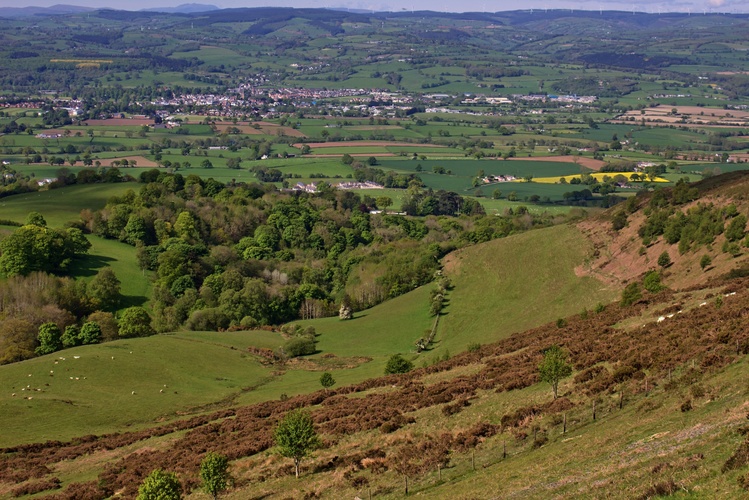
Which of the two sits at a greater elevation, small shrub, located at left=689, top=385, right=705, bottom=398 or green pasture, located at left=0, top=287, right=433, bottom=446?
small shrub, located at left=689, top=385, right=705, bottom=398

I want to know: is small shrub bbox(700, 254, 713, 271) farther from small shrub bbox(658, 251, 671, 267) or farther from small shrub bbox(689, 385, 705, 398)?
small shrub bbox(689, 385, 705, 398)

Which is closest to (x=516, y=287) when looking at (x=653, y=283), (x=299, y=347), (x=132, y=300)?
(x=653, y=283)

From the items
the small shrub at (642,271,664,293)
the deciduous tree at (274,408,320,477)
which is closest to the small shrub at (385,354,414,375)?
the small shrub at (642,271,664,293)

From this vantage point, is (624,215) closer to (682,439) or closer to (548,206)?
(682,439)

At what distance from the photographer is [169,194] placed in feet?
509

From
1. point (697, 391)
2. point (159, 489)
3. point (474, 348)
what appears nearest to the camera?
point (159, 489)

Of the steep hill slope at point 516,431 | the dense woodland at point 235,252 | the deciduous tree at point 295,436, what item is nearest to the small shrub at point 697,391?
the steep hill slope at point 516,431

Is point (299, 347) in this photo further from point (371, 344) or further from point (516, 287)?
point (516, 287)

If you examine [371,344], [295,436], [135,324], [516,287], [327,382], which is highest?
[295,436]

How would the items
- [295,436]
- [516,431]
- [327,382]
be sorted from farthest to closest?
[327,382]
[295,436]
[516,431]

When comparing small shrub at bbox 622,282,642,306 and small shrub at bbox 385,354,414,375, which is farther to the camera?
small shrub at bbox 385,354,414,375

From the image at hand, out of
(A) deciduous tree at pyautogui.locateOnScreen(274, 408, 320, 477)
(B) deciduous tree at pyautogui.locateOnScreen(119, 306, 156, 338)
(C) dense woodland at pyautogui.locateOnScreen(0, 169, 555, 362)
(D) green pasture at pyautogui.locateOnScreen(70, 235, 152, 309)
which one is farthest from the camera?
(D) green pasture at pyautogui.locateOnScreen(70, 235, 152, 309)

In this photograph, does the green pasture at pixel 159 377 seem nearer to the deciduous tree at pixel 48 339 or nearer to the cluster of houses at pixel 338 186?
the deciduous tree at pixel 48 339

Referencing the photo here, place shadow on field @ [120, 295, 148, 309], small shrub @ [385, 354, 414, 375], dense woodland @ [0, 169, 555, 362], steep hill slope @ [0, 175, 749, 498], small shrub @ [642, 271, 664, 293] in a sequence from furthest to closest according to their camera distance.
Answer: shadow on field @ [120, 295, 148, 309]
dense woodland @ [0, 169, 555, 362]
small shrub @ [642, 271, 664, 293]
small shrub @ [385, 354, 414, 375]
steep hill slope @ [0, 175, 749, 498]
